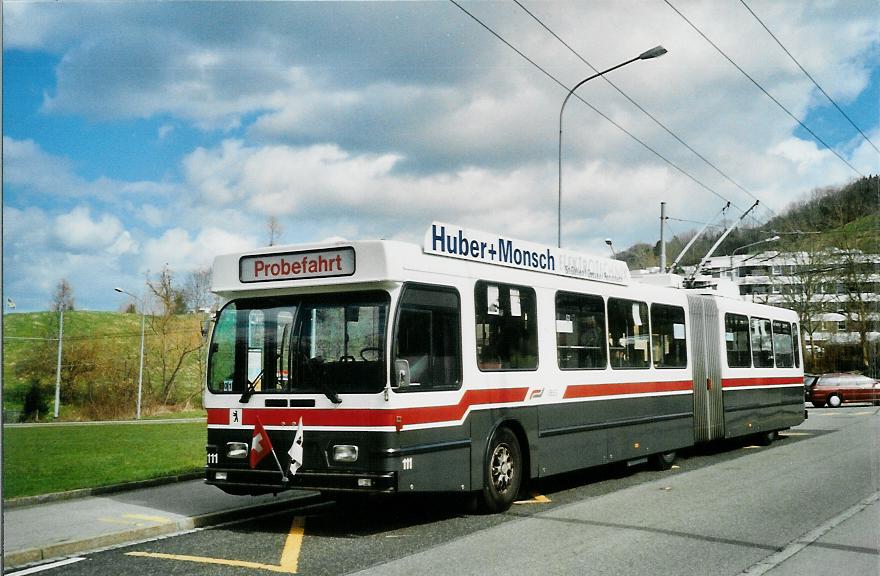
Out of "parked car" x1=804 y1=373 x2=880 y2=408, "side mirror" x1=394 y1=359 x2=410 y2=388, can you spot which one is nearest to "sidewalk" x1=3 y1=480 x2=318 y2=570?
"side mirror" x1=394 y1=359 x2=410 y2=388

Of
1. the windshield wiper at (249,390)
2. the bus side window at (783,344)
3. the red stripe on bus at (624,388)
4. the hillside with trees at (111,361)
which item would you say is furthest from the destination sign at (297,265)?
the hillside with trees at (111,361)

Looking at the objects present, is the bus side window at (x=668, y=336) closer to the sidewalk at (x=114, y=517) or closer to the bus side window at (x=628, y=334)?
the bus side window at (x=628, y=334)

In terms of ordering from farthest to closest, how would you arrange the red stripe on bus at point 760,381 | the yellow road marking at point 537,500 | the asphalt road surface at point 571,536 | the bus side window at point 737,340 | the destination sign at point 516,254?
the bus side window at point 737,340, the red stripe on bus at point 760,381, the yellow road marking at point 537,500, the destination sign at point 516,254, the asphalt road surface at point 571,536

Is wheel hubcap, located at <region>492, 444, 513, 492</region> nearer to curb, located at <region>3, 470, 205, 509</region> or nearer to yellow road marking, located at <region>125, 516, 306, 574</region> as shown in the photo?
yellow road marking, located at <region>125, 516, 306, 574</region>

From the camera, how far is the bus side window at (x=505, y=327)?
32.7 ft

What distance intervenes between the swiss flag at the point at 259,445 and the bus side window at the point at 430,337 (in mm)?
1584

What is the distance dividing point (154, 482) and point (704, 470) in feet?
28.6

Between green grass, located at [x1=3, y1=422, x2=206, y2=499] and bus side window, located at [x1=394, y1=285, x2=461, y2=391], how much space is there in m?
5.12

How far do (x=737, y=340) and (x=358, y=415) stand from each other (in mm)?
11441

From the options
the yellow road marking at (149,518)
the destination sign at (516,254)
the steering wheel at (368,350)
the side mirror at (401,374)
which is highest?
the destination sign at (516,254)

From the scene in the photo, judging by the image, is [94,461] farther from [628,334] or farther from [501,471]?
[628,334]

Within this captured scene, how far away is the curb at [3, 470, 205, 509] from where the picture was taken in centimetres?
1022

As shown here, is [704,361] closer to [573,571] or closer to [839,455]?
[839,455]

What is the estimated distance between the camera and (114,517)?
946 centimetres
